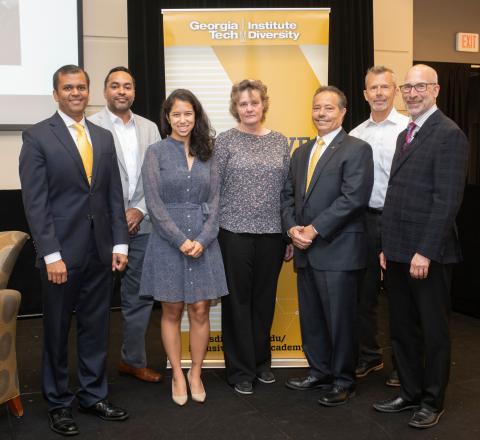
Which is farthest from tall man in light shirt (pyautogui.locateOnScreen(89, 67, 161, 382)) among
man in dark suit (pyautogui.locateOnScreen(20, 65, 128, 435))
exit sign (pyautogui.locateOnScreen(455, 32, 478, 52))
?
exit sign (pyautogui.locateOnScreen(455, 32, 478, 52))

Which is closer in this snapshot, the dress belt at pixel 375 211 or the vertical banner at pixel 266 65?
the dress belt at pixel 375 211

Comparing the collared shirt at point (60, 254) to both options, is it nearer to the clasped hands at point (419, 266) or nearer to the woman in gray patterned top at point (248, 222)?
the woman in gray patterned top at point (248, 222)

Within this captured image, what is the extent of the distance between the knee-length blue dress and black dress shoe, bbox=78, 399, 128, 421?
575mm

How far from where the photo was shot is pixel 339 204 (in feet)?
9.91

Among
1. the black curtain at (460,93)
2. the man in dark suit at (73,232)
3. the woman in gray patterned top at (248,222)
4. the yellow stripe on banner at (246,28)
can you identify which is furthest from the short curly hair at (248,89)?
the black curtain at (460,93)

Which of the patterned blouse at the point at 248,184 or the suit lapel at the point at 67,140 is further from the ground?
the suit lapel at the point at 67,140

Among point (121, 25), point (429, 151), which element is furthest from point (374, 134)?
point (121, 25)

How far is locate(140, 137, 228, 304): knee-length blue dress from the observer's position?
3.01 m

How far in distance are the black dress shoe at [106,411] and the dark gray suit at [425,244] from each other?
4.58ft

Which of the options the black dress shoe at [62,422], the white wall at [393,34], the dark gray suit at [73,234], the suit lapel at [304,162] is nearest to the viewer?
the dark gray suit at [73,234]

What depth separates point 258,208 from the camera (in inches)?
127

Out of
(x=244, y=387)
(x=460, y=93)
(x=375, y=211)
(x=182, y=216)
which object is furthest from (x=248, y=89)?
(x=460, y=93)

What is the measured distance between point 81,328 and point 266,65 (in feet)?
6.51

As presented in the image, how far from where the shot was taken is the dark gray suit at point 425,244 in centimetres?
265
